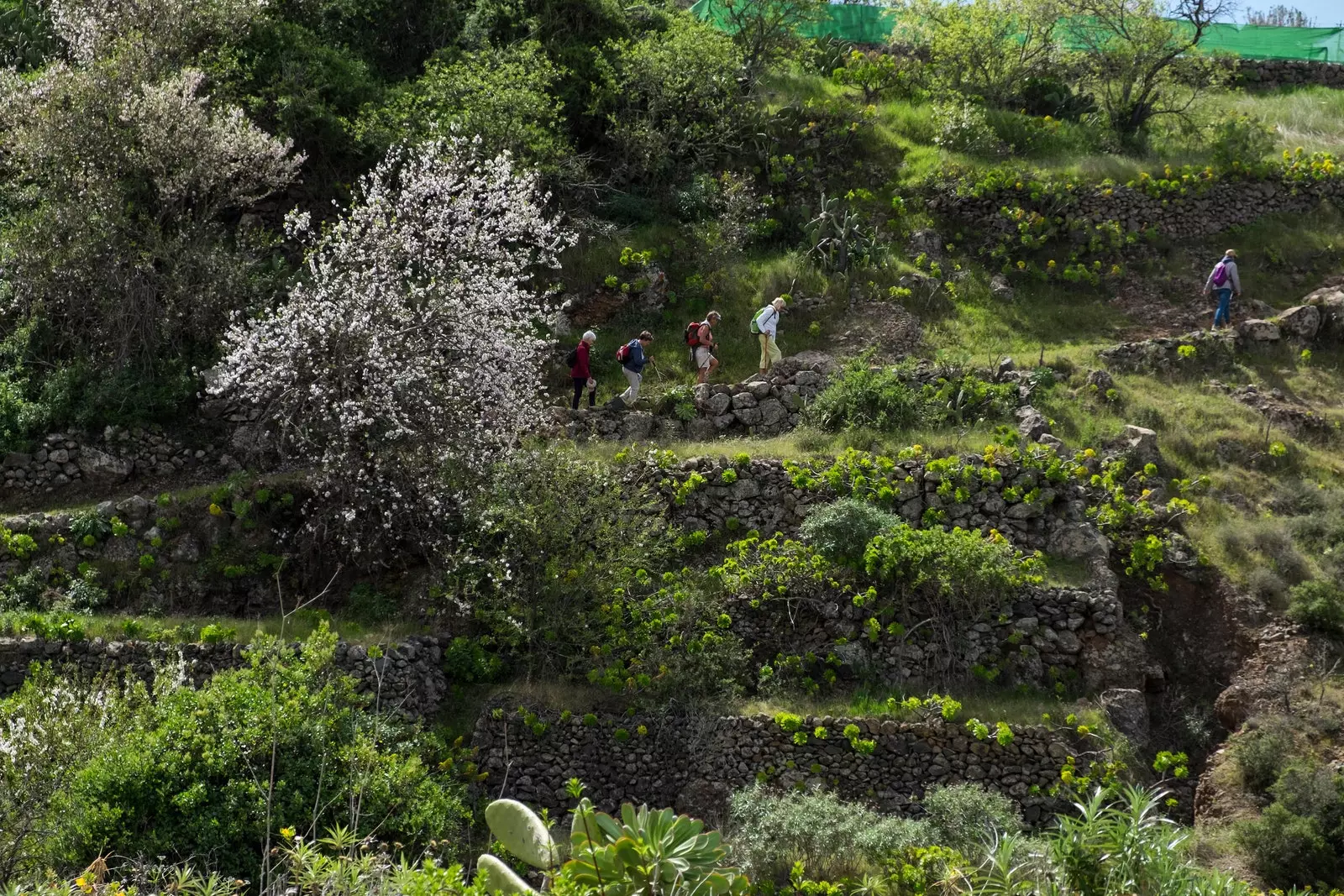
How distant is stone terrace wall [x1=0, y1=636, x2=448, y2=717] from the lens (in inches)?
605

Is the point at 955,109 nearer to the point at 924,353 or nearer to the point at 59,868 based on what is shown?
the point at 924,353

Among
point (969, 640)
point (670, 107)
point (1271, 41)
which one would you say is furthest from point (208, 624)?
point (1271, 41)

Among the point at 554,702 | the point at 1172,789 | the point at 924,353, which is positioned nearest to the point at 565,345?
the point at 924,353

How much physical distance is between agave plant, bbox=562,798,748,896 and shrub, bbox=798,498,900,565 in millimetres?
9420

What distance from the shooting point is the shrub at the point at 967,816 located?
13781 millimetres

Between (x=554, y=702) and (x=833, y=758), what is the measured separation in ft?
10.0

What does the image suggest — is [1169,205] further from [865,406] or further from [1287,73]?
A: [865,406]

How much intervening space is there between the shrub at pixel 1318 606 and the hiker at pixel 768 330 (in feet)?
24.5

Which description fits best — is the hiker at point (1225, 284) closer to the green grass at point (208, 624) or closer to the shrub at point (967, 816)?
the shrub at point (967, 816)

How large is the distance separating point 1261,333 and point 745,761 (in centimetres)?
1171

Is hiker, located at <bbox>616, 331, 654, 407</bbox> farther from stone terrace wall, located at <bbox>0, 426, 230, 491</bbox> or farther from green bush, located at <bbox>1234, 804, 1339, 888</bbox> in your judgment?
green bush, located at <bbox>1234, 804, 1339, 888</bbox>

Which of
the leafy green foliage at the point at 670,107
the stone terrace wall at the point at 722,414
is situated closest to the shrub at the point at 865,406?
the stone terrace wall at the point at 722,414

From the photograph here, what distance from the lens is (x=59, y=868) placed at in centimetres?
1155

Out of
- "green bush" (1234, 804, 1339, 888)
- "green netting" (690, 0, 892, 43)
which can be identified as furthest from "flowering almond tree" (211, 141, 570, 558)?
"green netting" (690, 0, 892, 43)
